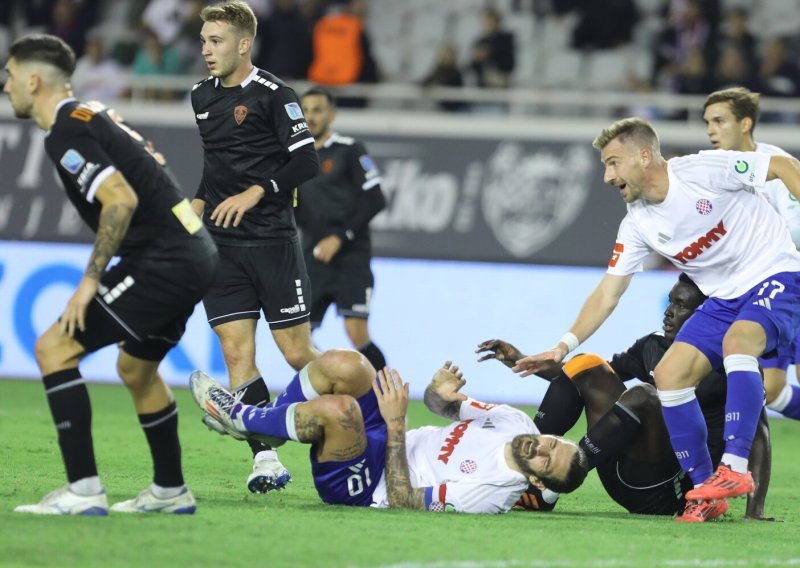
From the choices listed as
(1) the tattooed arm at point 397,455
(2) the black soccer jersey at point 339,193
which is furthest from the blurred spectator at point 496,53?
(1) the tattooed arm at point 397,455

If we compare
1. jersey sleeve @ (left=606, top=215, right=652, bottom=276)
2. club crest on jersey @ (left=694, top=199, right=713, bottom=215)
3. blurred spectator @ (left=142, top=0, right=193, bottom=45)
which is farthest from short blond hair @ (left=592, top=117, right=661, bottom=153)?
blurred spectator @ (left=142, top=0, right=193, bottom=45)

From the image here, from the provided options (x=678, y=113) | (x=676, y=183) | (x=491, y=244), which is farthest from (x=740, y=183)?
(x=678, y=113)

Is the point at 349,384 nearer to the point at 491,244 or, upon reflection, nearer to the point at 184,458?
the point at 184,458

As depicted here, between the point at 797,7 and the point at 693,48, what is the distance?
7.20ft

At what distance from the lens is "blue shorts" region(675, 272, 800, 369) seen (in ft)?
23.1

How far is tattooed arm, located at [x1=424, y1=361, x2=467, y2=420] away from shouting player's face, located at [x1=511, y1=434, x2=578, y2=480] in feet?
1.79

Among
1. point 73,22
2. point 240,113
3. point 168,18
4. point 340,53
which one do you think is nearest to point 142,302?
point 240,113

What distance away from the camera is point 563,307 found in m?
12.6

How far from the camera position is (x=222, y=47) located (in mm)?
7457

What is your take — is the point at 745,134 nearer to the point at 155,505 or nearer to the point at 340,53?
the point at 155,505

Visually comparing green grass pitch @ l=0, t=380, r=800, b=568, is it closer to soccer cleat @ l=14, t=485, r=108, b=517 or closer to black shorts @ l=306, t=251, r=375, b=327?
soccer cleat @ l=14, t=485, r=108, b=517

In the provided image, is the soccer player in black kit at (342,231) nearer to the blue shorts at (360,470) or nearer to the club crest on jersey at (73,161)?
the blue shorts at (360,470)

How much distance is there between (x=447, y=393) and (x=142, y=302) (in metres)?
1.81

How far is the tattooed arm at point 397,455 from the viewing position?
21.4 ft
